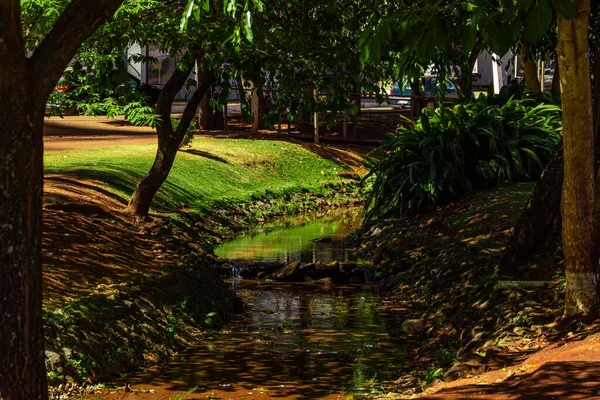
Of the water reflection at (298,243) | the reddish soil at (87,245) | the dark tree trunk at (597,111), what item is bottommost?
the water reflection at (298,243)

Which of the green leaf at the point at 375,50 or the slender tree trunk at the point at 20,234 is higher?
the green leaf at the point at 375,50

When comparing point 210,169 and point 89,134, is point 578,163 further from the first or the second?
point 89,134

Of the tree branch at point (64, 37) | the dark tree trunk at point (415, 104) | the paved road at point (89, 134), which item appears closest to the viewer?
the tree branch at point (64, 37)

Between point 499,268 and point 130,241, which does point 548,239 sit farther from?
point 130,241

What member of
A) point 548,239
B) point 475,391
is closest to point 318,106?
point 548,239

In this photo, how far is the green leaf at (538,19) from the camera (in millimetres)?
5621

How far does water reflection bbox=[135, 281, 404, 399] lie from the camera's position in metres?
11.0

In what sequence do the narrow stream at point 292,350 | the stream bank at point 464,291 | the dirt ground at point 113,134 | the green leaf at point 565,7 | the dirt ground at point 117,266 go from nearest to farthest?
the green leaf at point 565,7
the dirt ground at point 117,266
the stream bank at point 464,291
the narrow stream at point 292,350
the dirt ground at point 113,134

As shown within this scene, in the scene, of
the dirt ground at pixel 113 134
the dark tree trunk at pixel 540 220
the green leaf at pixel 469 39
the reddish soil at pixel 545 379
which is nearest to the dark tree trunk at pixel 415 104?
the dirt ground at pixel 113 134

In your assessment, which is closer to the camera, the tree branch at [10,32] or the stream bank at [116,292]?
the tree branch at [10,32]

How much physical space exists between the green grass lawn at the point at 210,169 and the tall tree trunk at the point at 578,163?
11633 mm

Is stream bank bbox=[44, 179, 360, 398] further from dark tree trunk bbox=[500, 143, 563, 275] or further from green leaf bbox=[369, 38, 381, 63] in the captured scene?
green leaf bbox=[369, 38, 381, 63]

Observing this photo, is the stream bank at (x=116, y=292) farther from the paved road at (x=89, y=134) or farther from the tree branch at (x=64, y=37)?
the paved road at (x=89, y=134)

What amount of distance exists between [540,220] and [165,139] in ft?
25.4
